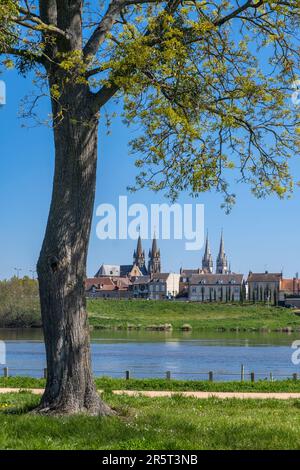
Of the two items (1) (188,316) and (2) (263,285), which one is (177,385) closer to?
(1) (188,316)

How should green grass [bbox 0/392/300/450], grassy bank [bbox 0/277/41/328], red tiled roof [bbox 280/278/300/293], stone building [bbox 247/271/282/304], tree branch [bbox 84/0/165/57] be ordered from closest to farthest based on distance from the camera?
green grass [bbox 0/392/300/450] < tree branch [bbox 84/0/165/57] < grassy bank [bbox 0/277/41/328] < stone building [bbox 247/271/282/304] < red tiled roof [bbox 280/278/300/293]

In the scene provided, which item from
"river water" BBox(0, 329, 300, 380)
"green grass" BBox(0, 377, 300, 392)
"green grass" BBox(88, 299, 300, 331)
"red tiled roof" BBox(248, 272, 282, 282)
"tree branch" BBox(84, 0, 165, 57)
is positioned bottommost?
"green grass" BBox(88, 299, 300, 331)

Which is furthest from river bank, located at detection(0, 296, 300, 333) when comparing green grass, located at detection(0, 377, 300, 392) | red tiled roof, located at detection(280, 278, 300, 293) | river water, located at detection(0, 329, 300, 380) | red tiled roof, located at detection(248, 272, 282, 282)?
green grass, located at detection(0, 377, 300, 392)

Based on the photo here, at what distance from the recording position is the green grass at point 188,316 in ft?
311

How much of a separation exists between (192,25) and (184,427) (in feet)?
22.4

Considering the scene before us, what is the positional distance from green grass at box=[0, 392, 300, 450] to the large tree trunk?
0.71 meters

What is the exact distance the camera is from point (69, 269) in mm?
12328

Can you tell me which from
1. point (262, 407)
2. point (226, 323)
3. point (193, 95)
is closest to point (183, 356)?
point (262, 407)

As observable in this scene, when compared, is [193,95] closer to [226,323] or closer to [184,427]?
[184,427]

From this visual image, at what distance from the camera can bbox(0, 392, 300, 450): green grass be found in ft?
30.2

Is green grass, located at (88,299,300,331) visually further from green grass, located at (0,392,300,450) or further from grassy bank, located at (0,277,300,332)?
green grass, located at (0,392,300,450)

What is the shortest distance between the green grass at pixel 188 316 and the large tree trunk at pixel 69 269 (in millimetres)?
78739

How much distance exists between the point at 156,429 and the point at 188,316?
103 m

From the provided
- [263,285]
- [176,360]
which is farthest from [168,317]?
[263,285]
